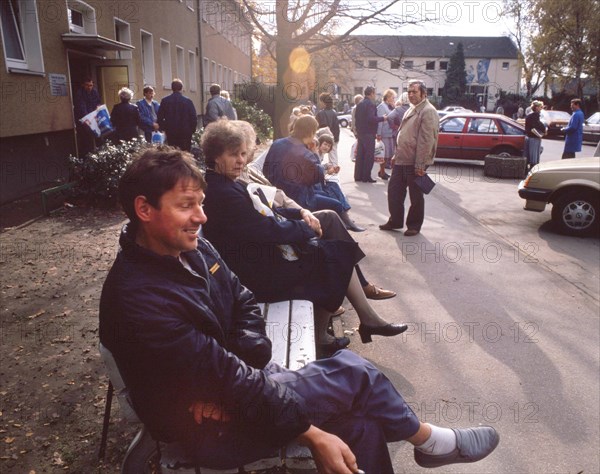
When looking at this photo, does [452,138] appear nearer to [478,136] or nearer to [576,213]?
[478,136]

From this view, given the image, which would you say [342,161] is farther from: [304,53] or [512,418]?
[512,418]

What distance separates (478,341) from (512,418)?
3.91ft

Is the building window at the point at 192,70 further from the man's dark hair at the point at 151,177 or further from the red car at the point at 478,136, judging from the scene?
the man's dark hair at the point at 151,177

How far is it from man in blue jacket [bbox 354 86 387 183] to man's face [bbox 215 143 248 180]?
9.38 meters

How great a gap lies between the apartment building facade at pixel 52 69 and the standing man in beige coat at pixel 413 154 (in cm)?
633

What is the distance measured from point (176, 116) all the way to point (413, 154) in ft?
22.1

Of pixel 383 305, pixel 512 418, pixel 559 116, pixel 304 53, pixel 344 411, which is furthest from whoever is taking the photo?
pixel 559 116

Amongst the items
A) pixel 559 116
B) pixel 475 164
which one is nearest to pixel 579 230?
pixel 475 164

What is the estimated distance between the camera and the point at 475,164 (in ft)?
58.2

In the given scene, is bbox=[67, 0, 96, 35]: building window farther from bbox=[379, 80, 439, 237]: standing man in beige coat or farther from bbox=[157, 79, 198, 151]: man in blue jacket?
bbox=[379, 80, 439, 237]: standing man in beige coat

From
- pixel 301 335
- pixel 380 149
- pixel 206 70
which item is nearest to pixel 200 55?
pixel 206 70

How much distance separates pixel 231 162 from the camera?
3.52 metres

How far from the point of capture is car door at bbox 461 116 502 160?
16.1 m

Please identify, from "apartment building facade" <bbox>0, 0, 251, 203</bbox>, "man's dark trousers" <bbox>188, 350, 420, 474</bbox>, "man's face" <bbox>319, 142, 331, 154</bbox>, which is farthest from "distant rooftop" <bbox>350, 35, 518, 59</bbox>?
"man's dark trousers" <bbox>188, 350, 420, 474</bbox>
